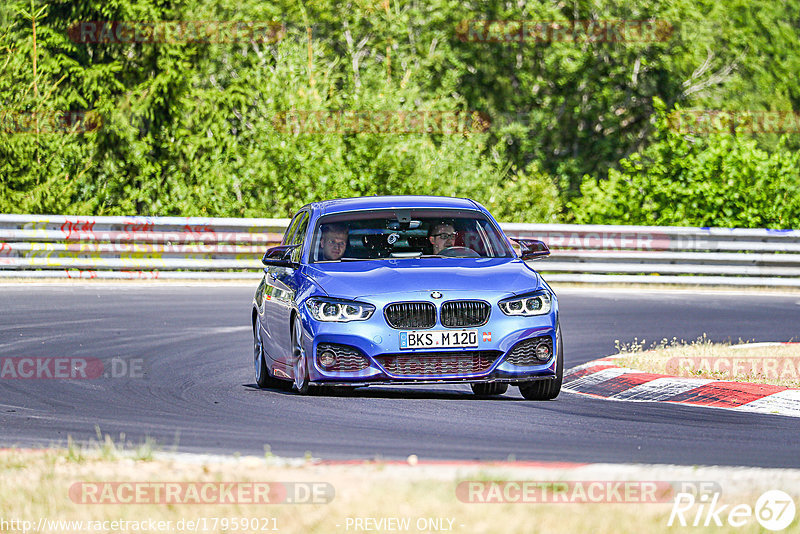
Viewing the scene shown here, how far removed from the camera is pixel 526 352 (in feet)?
32.9

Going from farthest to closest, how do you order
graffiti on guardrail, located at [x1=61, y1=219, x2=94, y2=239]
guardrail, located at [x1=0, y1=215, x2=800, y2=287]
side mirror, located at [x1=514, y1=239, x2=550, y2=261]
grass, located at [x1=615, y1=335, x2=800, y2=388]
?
graffiti on guardrail, located at [x1=61, y1=219, x2=94, y2=239] → guardrail, located at [x1=0, y1=215, x2=800, y2=287] → grass, located at [x1=615, y1=335, x2=800, y2=388] → side mirror, located at [x1=514, y1=239, x2=550, y2=261]

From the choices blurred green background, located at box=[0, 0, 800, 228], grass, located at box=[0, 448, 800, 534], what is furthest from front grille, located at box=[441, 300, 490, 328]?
blurred green background, located at box=[0, 0, 800, 228]

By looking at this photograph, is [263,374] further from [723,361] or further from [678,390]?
[723,361]

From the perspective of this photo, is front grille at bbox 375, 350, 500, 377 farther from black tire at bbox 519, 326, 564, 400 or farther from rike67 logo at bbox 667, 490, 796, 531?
rike67 logo at bbox 667, 490, 796, 531

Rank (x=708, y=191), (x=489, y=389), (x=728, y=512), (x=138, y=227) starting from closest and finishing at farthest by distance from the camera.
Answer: (x=728, y=512) < (x=489, y=389) < (x=138, y=227) < (x=708, y=191)

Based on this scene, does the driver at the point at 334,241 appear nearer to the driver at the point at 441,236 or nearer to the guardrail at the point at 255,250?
the driver at the point at 441,236

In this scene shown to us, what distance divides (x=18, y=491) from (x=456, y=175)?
23.7 metres

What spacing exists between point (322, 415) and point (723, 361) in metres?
4.55

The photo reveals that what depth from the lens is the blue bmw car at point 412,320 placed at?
9.80 m

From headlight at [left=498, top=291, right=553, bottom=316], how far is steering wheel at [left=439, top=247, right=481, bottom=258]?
39.4 inches

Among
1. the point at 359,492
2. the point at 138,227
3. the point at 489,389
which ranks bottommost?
the point at 138,227

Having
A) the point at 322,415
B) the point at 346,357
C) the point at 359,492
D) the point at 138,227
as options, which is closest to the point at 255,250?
the point at 138,227

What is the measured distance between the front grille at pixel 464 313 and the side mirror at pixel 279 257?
1540mm

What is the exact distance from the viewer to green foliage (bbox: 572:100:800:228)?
26.2 metres
